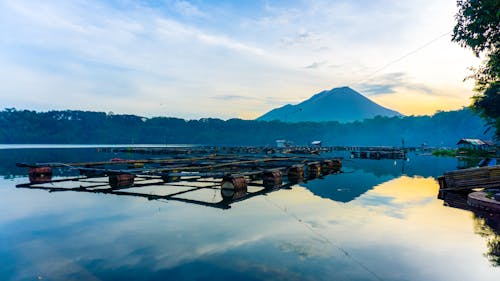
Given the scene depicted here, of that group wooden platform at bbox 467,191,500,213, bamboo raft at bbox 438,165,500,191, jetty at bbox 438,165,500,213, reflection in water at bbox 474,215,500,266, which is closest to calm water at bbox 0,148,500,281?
reflection in water at bbox 474,215,500,266

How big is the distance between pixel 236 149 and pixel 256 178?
70.9 metres

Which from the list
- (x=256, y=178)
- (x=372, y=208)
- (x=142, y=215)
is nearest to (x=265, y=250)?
(x=142, y=215)

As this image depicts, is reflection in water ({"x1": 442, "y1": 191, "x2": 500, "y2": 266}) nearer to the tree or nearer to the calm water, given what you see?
the calm water

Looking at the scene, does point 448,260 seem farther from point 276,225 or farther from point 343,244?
point 276,225

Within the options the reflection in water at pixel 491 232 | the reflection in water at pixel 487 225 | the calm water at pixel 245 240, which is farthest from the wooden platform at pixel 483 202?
the calm water at pixel 245 240

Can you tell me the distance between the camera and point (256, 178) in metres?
30.0

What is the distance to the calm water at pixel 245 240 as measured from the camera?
8883 mm

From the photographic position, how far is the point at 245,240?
38.4ft

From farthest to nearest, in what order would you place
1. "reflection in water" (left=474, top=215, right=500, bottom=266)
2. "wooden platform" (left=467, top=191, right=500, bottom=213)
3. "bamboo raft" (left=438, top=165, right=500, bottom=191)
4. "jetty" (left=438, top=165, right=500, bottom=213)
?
"bamboo raft" (left=438, top=165, right=500, bottom=191) → "jetty" (left=438, top=165, right=500, bottom=213) → "wooden platform" (left=467, top=191, right=500, bottom=213) → "reflection in water" (left=474, top=215, right=500, bottom=266)

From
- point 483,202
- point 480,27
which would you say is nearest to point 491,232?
point 483,202

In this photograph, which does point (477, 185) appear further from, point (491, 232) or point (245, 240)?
point (245, 240)

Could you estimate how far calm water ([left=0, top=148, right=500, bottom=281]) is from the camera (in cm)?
888

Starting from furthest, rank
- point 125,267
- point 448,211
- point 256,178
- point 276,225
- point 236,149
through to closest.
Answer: point 236,149
point 256,178
point 448,211
point 276,225
point 125,267

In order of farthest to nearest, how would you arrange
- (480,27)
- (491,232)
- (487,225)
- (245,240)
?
(480,27) → (487,225) → (491,232) → (245,240)
